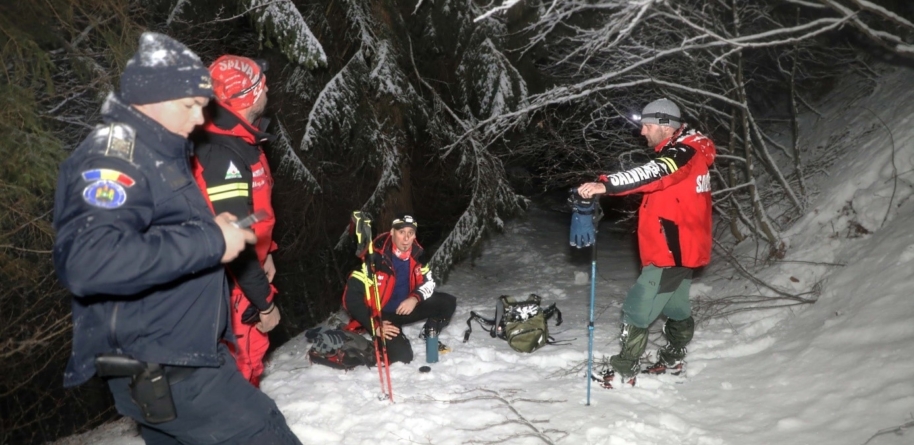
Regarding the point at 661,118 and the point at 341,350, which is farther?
the point at 341,350

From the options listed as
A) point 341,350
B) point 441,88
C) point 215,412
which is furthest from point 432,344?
point 441,88

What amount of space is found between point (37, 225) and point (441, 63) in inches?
201

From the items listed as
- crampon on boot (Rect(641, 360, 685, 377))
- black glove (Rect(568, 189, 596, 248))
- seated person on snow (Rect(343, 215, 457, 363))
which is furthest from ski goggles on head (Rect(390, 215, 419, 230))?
crampon on boot (Rect(641, 360, 685, 377))

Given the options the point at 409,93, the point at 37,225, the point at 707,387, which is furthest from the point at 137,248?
the point at 409,93

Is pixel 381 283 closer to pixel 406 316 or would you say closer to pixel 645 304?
pixel 406 316

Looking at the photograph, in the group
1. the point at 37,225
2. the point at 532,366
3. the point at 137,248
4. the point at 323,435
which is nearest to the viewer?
the point at 137,248

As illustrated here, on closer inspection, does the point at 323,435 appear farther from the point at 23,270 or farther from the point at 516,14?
the point at 516,14

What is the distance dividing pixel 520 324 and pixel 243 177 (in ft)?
10.3

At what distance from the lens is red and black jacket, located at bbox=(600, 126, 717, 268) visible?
156 inches

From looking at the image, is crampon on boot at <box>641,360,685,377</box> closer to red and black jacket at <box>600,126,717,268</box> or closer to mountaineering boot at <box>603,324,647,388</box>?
mountaineering boot at <box>603,324,647,388</box>

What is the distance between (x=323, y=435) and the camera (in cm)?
386

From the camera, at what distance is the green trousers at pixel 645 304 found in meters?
4.17

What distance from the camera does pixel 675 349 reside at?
446 cm

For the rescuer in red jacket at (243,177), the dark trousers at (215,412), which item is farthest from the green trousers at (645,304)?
the dark trousers at (215,412)
